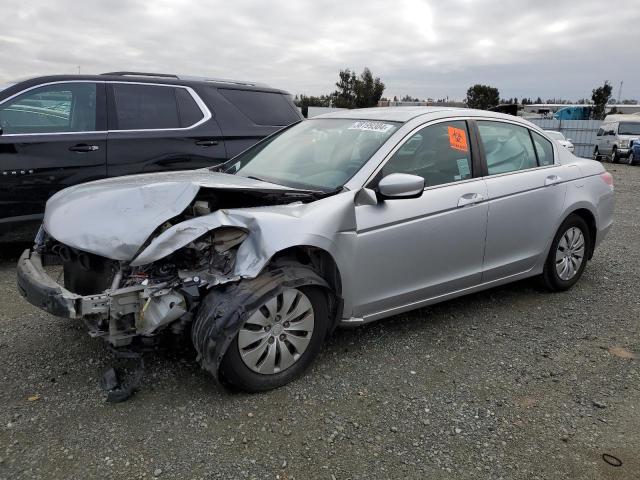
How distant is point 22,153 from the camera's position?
4.88 meters

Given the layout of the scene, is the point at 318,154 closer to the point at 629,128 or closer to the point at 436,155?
the point at 436,155

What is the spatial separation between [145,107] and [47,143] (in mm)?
1046

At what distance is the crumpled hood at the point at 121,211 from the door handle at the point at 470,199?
4.23 ft

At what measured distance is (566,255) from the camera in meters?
4.73

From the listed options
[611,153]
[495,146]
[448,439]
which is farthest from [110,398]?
[611,153]

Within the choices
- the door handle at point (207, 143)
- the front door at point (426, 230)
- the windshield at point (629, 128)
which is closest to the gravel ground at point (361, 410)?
the front door at point (426, 230)

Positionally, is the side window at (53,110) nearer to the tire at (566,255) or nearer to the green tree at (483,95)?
the tire at (566,255)

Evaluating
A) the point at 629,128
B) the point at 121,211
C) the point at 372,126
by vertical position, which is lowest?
the point at 121,211

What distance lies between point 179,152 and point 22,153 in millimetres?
1437

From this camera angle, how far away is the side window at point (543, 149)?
455cm

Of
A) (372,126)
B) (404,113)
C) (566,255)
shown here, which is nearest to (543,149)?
(566,255)

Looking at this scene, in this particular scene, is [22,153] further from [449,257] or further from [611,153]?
[611,153]

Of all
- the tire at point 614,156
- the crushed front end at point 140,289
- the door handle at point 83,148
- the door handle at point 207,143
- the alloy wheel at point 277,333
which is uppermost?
the door handle at point 207,143

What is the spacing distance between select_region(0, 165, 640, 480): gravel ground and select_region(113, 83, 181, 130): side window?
2282 millimetres
